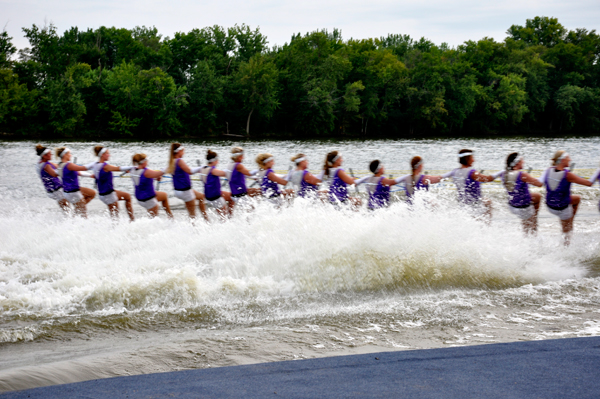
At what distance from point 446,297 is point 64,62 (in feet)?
190

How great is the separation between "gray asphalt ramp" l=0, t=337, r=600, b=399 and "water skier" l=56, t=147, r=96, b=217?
705 centimetres

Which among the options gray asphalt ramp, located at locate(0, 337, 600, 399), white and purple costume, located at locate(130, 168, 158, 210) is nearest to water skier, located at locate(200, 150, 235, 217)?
white and purple costume, located at locate(130, 168, 158, 210)

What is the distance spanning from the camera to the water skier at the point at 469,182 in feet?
26.9

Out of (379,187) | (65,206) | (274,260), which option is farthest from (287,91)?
(274,260)

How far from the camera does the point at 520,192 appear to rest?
8086 millimetres

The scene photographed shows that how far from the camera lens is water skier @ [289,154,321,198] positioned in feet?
27.8

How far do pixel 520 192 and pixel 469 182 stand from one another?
794 millimetres

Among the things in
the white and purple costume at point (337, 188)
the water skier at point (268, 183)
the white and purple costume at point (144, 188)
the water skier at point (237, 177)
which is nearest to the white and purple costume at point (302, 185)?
the white and purple costume at point (337, 188)

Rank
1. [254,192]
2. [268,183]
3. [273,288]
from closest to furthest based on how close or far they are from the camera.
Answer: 1. [273,288]
2. [268,183]
3. [254,192]

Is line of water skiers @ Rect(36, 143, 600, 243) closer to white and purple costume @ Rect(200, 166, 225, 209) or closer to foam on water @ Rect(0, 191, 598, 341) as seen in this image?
white and purple costume @ Rect(200, 166, 225, 209)

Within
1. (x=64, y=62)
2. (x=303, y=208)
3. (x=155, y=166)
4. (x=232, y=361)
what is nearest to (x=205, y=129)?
(x=64, y=62)

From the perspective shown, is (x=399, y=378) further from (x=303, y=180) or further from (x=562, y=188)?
(x=562, y=188)

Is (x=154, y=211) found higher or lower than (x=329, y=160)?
lower

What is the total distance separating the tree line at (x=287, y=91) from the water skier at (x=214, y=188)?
4119 centimetres
